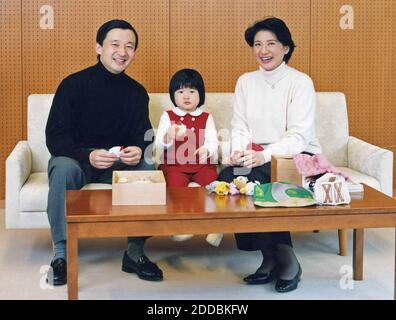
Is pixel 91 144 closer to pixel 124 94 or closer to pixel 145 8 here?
pixel 124 94

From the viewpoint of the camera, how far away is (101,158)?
3764 mm

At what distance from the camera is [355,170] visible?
4.27 m

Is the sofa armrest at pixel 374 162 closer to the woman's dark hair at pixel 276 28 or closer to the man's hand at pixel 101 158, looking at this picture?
the woman's dark hair at pixel 276 28

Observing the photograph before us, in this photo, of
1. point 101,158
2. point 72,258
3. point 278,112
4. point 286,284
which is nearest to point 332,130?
point 278,112

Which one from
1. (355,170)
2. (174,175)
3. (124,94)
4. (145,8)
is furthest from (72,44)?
(355,170)

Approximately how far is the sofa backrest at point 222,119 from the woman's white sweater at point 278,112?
0.31m

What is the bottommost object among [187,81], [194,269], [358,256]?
[194,269]

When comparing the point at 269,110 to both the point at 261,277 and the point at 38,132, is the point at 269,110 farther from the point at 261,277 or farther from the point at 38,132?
the point at 38,132

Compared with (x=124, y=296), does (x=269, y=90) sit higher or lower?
higher

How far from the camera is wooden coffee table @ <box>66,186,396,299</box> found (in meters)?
2.84

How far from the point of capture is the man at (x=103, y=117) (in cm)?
382

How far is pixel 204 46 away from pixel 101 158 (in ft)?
5.08

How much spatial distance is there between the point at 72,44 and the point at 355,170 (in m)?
1.98

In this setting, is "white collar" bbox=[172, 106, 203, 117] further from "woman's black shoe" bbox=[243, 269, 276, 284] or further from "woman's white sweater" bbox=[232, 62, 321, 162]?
"woman's black shoe" bbox=[243, 269, 276, 284]
